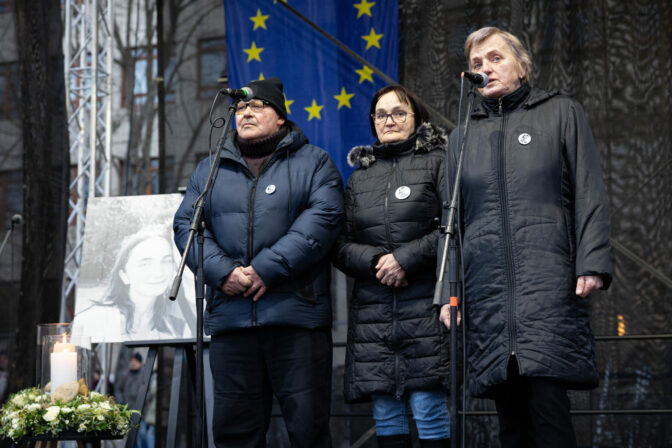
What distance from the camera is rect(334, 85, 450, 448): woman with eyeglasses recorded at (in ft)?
8.82

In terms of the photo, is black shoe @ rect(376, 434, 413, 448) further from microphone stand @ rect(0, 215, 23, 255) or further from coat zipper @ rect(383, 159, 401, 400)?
microphone stand @ rect(0, 215, 23, 255)

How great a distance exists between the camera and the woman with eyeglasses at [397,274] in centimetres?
269

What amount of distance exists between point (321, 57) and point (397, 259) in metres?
1.87

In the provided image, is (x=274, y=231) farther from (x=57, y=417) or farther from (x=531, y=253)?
(x=57, y=417)

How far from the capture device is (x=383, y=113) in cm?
301

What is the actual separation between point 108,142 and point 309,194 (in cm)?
206

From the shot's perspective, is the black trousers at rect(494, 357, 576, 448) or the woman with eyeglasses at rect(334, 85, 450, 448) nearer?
the black trousers at rect(494, 357, 576, 448)

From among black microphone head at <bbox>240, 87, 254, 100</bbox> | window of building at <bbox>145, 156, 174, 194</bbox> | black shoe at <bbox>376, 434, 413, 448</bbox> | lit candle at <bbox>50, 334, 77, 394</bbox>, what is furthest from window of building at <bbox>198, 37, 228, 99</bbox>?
black shoe at <bbox>376, 434, 413, 448</bbox>

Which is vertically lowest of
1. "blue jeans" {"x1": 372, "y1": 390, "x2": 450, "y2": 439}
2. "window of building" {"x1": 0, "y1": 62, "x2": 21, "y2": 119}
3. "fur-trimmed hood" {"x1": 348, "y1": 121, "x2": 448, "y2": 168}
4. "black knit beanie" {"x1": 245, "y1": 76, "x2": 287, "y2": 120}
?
"blue jeans" {"x1": 372, "y1": 390, "x2": 450, "y2": 439}

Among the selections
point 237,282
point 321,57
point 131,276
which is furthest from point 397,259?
point 321,57

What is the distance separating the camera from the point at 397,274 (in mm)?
2729

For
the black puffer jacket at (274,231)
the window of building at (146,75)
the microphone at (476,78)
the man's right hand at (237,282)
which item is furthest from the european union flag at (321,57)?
the microphone at (476,78)

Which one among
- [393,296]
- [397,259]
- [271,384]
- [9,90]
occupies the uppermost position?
[9,90]

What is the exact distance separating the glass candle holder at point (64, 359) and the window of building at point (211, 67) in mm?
1651
